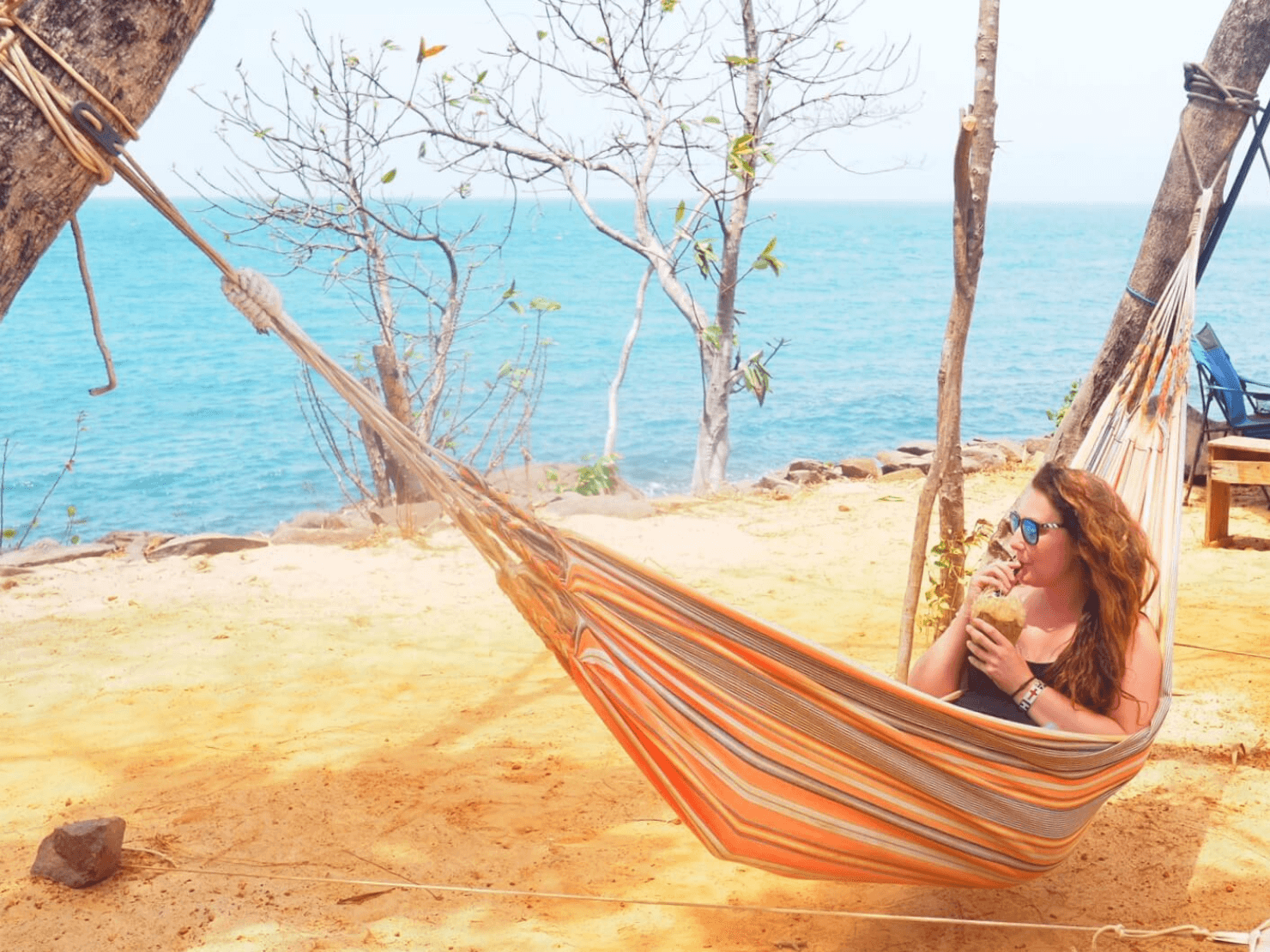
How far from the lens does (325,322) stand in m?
21.9

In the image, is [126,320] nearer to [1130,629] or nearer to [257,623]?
[257,623]

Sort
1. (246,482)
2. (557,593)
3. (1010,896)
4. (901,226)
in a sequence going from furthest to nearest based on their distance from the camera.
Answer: (901,226)
(246,482)
(1010,896)
(557,593)

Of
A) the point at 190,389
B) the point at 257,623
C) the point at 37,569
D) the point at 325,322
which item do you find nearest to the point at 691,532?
the point at 257,623

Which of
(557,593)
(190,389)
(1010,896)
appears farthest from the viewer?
(190,389)

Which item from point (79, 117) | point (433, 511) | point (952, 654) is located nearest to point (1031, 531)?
point (952, 654)

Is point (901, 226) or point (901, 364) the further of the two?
point (901, 226)

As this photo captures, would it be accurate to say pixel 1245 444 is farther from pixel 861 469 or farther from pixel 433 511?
pixel 433 511

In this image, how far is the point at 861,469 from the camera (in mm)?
6578

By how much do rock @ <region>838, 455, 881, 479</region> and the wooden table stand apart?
93.8 inches

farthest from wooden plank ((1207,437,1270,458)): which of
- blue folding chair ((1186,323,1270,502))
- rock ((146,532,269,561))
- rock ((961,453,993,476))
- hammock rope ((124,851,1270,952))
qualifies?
rock ((146,532,269,561))

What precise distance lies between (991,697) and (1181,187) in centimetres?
154

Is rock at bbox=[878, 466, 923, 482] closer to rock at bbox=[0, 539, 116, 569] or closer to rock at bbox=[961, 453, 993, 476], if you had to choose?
rock at bbox=[961, 453, 993, 476]

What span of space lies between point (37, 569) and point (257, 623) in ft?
4.53

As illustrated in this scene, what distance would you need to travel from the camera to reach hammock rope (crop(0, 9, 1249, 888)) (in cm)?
147
